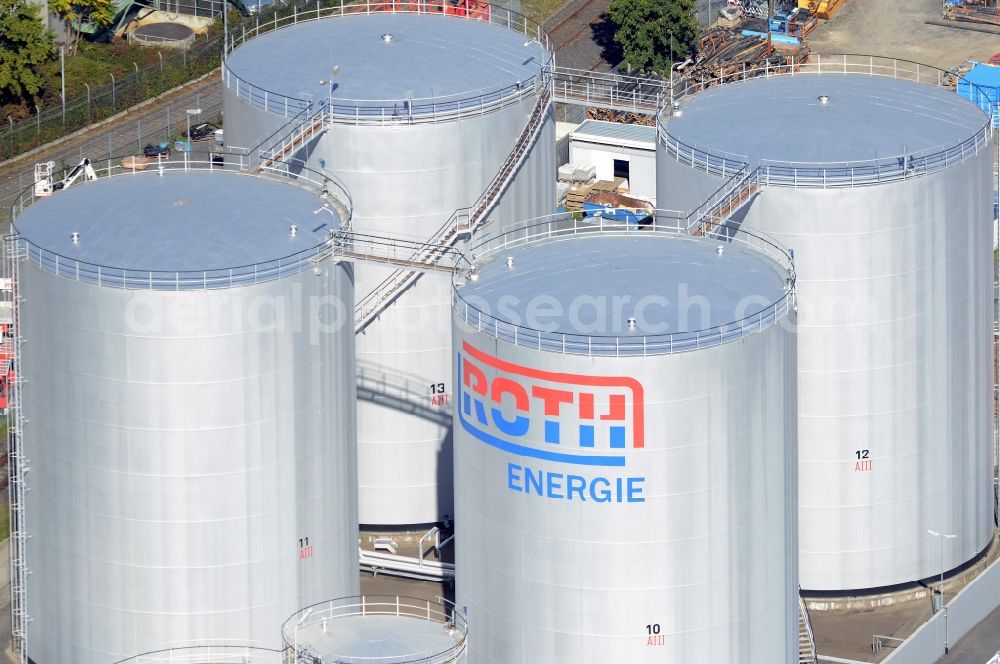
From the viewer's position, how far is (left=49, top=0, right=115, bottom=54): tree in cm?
17812

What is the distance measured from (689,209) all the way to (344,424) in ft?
57.1

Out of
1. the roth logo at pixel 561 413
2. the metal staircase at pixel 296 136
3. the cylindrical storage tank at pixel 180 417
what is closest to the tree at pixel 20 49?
Result: the metal staircase at pixel 296 136

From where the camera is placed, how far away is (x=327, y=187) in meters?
117

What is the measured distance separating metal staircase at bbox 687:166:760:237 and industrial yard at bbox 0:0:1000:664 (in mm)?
147

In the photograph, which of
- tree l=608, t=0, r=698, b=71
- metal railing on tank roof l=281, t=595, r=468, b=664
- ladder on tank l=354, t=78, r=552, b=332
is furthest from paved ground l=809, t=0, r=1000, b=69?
metal railing on tank roof l=281, t=595, r=468, b=664

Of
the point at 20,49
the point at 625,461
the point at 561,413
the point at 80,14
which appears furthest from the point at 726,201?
the point at 80,14

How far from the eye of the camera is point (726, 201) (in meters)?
114

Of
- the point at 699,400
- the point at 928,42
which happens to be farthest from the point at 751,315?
the point at 928,42

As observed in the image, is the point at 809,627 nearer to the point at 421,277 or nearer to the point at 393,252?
the point at 421,277

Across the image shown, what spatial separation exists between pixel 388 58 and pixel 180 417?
23630 millimetres

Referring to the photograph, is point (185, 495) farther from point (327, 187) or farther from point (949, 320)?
point (949, 320)

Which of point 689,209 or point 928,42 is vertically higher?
point 689,209

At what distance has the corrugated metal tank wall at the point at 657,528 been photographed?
334ft

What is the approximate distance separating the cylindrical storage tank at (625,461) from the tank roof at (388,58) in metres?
14.8
